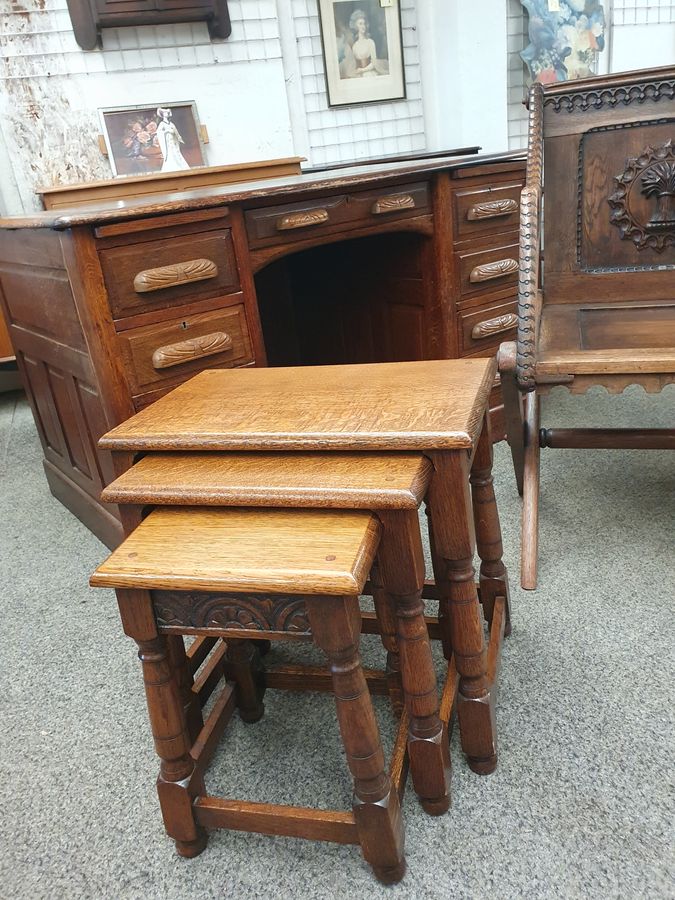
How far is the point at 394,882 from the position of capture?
3.69 feet

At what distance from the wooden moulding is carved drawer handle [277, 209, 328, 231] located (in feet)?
6.20

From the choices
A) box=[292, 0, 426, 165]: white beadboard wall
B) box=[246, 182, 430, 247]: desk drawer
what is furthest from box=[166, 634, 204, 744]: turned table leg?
box=[292, 0, 426, 165]: white beadboard wall

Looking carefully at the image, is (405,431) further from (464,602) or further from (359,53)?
(359,53)

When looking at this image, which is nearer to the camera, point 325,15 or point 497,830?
point 497,830

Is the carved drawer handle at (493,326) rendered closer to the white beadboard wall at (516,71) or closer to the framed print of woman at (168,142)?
the framed print of woman at (168,142)

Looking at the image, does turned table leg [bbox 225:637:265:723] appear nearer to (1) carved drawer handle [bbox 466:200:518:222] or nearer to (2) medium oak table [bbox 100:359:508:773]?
(2) medium oak table [bbox 100:359:508:773]

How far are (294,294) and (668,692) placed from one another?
2324mm

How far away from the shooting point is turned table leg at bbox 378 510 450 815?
1059mm

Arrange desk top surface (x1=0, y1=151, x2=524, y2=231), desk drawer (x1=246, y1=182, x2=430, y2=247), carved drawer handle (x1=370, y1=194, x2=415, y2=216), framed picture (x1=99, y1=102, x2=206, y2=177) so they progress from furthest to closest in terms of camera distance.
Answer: framed picture (x1=99, y1=102, x2=206, y2=177)
carved drawer handle (x1=370, y1=194, x2=415, y2=216)
desk drawer (x1=246, y1=182, x2=430, y2=247)
desk top surface (x1=0, y1=151, x2=524, y2=231)

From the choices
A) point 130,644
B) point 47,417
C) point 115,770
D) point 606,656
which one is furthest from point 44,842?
point 47,417

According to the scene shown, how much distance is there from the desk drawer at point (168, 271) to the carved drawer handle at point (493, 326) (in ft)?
3.49

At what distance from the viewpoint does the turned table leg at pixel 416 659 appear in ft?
3.47

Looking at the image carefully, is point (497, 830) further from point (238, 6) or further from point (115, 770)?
point (238, 6)

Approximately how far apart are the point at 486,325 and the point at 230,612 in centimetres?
200
